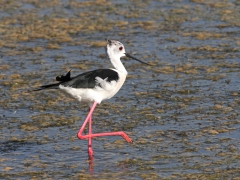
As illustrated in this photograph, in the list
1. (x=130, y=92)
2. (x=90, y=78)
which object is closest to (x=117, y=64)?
(x=90, y=78)

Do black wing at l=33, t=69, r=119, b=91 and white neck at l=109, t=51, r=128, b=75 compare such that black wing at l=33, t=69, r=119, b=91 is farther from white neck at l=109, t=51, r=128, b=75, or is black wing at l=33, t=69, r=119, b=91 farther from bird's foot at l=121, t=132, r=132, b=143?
bird's foot at l=121, t=132, r=132, b=143

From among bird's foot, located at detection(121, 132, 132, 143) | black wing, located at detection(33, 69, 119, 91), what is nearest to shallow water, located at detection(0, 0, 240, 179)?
bird's foot, located at detection(121, 132, 132, 143)

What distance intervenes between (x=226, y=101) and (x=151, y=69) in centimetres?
163

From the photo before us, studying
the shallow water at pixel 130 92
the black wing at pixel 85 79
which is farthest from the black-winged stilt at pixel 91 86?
the shallow water at pixel 130 92

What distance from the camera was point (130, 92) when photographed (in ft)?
29.1

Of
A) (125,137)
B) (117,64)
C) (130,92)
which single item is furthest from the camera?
(130,92)

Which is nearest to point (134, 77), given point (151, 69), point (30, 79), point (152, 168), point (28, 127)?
point (151, 69)

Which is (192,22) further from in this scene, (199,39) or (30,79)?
(30,79)

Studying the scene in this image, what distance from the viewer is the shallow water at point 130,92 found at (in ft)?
21.9

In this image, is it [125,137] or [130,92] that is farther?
[130,92]

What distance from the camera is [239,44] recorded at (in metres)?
10.5

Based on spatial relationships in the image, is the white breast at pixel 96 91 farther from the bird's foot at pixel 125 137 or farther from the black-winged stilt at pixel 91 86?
the bird's foot at pixel 125 137

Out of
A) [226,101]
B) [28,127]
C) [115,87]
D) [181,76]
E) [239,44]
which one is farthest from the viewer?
[239,44]

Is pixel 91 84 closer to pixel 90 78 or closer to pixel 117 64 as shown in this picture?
pixel 90 78
